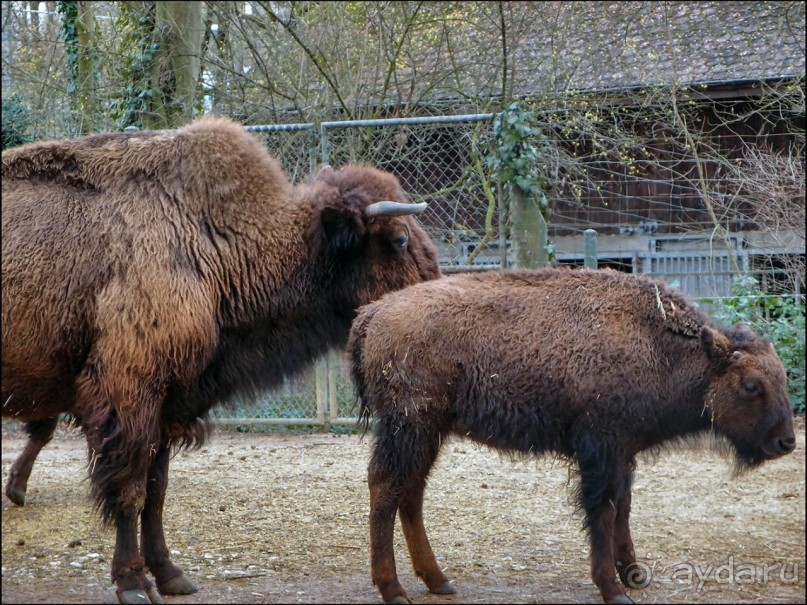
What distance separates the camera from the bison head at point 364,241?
550 centimetres

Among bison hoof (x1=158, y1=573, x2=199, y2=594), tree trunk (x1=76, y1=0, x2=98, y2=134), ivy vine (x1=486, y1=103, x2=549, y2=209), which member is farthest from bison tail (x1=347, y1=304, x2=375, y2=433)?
tree trunk (x1=76, y1=0, x2=98, y2=134)

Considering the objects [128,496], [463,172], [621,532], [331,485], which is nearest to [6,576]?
[128,496]

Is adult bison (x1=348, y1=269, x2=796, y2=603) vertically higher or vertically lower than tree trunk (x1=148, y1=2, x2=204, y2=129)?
lower

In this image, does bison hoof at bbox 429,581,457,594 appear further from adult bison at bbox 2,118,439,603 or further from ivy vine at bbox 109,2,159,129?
ivy vine at bbox 109,2,159,129

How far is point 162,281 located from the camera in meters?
4.82

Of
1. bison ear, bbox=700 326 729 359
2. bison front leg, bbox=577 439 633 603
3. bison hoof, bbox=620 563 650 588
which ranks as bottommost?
bison hoof, bbox=620 563 650 588

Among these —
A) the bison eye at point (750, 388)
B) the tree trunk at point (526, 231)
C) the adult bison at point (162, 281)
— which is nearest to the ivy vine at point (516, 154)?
the tree trunk at point (526, 231)

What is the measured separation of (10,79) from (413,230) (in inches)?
384

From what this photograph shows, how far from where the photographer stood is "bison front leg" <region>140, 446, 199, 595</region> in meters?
5.04

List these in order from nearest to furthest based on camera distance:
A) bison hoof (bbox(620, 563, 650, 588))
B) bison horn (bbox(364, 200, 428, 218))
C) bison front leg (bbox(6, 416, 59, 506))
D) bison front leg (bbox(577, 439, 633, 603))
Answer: bison front leg (bbox(577, 439, 633, 603)) < bison hoof (bbox(620, 563, 650, 588)) < bison horn (bbox(364, 200, 428, 218)) < bison front leg (bbox(6, 416, 59, 506))

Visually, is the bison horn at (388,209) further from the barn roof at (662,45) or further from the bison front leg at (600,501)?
the barn roof at (662,45)

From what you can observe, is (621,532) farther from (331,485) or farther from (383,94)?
(383,94)

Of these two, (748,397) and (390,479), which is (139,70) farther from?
(748,397)

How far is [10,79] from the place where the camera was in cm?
1314
